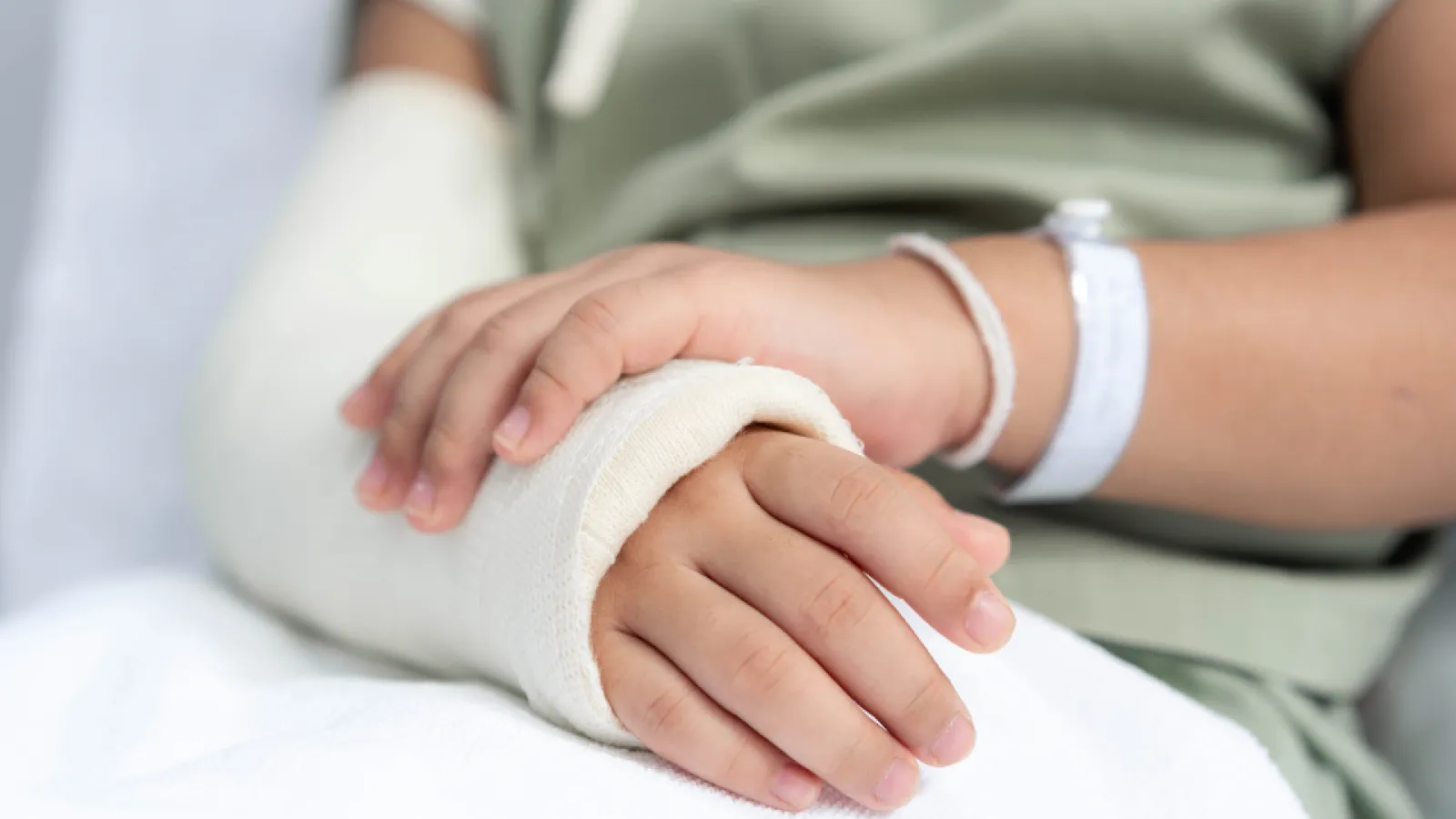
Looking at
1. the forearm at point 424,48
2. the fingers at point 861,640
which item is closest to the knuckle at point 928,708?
the fingers at point 861,640

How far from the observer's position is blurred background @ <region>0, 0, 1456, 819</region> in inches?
35.7

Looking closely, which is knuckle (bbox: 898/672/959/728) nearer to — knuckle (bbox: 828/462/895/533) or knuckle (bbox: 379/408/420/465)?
knuckle (bbox: 828/462/895/533)

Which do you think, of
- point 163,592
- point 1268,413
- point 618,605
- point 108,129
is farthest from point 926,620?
point 108,129

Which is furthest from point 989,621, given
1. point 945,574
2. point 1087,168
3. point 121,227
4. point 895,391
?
point 121,227

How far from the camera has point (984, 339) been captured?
521mm

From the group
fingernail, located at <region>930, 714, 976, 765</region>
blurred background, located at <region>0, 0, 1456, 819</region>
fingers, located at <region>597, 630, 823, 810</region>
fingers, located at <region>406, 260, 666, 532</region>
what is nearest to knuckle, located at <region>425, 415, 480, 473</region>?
fingers, located at <region>406, 260, 666, 532</region>

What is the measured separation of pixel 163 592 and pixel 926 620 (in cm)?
39

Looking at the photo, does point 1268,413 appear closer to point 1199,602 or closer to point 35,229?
point 1199,602

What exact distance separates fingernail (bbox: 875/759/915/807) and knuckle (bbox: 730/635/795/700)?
0.04 metres

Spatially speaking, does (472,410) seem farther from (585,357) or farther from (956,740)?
(956,740)

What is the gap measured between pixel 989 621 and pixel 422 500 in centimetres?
22

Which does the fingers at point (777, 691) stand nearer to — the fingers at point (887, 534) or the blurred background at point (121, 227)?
the fingers at point (887, 534)

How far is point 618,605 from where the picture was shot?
408mm

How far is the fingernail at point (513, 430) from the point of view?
428mm
